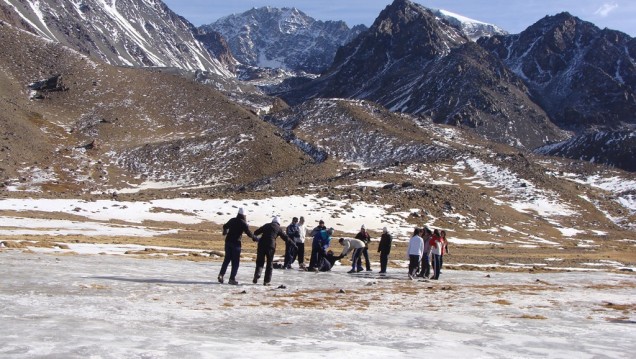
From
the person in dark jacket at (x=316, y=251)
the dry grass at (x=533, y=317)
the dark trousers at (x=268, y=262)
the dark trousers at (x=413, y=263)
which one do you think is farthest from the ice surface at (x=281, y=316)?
the person in dark jacket at (x=316, y=251)

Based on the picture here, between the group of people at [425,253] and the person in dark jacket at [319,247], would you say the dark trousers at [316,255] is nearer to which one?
the person in dark jacket at [319,247]

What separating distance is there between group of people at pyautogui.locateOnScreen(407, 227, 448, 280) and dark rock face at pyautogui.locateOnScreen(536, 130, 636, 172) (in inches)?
6862

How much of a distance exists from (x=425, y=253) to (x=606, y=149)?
18384 centimetres

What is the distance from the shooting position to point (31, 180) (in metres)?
96.2

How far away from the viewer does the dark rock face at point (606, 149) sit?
18375cm

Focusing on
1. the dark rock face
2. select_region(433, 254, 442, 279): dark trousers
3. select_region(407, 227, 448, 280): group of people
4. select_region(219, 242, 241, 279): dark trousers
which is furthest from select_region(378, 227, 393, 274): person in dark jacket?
the dark rock face

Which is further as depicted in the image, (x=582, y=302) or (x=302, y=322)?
(x=582, y=302)

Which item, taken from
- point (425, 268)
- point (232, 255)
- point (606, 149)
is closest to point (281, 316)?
point (232, 255)

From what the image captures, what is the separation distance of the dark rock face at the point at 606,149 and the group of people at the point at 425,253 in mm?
174291

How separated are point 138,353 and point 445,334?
679cm

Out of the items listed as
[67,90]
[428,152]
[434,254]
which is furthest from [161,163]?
[434,254]

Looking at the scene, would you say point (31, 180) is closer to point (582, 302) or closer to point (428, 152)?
point (428, 152)

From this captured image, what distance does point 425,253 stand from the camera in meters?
28.1

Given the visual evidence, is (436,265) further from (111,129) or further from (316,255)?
(111,129)
